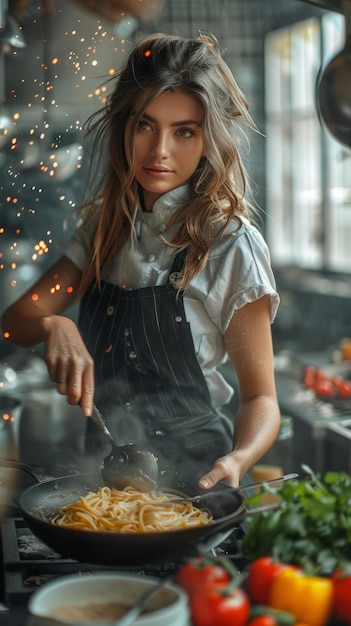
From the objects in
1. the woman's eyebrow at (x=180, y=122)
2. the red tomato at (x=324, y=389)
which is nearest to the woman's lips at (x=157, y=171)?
the woman's eyebrow at (x=180, y=122)

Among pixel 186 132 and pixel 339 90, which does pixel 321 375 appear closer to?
pixel 339 90

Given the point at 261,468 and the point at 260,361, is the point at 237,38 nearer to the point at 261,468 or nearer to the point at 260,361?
the point at 260,361

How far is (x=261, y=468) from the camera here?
7.63 ft

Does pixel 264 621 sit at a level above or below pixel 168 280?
below

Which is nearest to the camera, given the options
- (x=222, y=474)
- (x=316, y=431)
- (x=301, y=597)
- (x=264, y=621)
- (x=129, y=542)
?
(x=264, y=621)

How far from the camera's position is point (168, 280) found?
1.92 metres

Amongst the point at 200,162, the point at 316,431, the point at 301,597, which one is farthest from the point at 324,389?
the point at 301,597

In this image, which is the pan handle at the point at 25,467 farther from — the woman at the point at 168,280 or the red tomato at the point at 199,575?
the red tomato at the point at 199,575

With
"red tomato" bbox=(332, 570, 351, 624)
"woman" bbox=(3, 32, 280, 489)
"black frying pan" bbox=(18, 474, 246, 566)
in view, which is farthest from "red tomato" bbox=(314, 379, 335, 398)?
"red tomato" bbox=(332, 570, 351, 624)

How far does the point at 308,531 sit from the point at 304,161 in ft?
7.82

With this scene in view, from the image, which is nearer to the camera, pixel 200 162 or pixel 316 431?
pixel 200 162

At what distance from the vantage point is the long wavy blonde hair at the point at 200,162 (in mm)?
1875

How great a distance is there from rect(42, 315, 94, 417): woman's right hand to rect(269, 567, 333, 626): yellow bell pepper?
729 millimetres

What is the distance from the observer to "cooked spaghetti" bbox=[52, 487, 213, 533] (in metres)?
1.50
